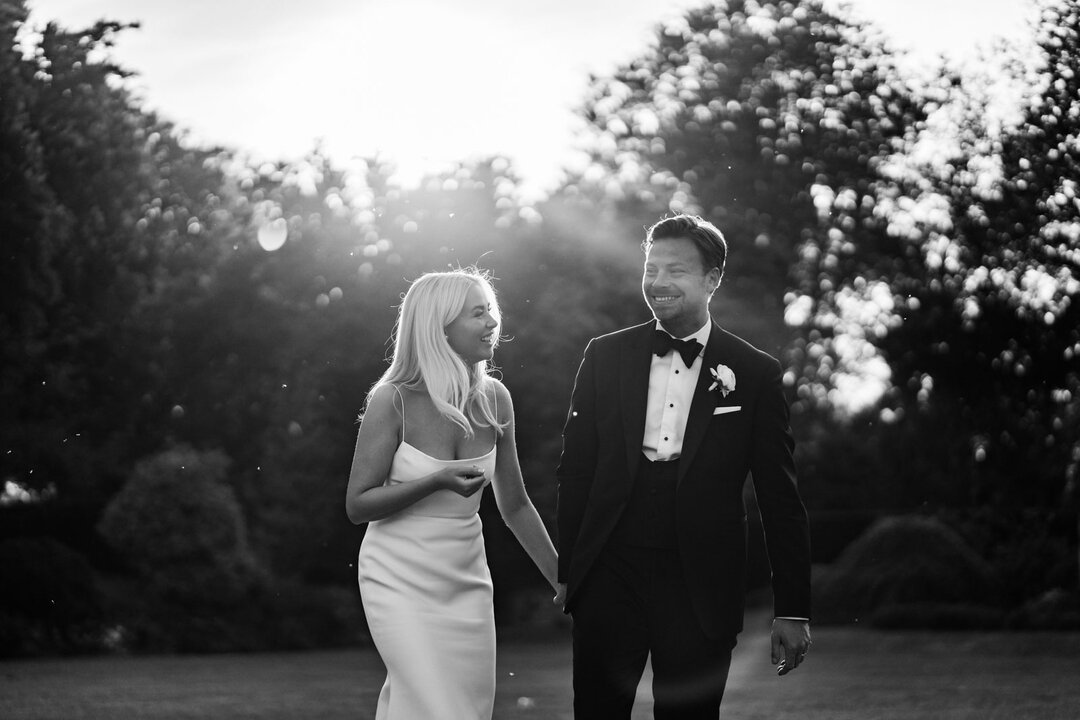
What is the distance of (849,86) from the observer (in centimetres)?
2642

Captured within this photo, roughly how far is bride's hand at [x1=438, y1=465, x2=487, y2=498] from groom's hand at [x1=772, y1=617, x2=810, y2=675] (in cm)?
108

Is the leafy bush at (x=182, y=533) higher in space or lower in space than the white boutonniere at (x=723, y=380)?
lower

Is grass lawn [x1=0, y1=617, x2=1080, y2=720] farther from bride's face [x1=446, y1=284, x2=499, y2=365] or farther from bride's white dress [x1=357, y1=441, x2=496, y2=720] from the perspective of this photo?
bride's face [x1=446, y1=284, x2=499, y2=365]

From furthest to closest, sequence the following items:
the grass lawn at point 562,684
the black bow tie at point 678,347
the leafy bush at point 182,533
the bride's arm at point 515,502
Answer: the leafy bush at point 182,533
the grass lawn at point 562,684
the bride's arm at point 515,502
the black bow tie at point 678,347

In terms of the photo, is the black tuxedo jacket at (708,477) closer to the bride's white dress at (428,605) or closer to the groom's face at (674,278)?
the groom's face at (674,278)

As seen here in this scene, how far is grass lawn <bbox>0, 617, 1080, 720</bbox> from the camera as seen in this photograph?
11547 mm

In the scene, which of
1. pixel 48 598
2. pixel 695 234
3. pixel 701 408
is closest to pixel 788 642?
pixel 701 408

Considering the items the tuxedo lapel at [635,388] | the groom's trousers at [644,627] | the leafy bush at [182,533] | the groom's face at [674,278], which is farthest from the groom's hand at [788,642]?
the leafy bush at [182,533]

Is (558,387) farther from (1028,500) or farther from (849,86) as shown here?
(1028,500)

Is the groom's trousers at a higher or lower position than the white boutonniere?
lower

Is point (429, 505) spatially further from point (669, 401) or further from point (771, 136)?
point (771, 136)

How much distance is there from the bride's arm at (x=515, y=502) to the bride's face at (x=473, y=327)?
0.81ft

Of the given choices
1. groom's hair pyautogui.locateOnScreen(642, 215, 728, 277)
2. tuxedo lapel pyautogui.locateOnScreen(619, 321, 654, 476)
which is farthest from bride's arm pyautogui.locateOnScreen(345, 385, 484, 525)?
groom's hair pyautogui.locateOnScreen(642, 215, 728, 277)

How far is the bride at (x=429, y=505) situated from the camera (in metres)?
4.74
